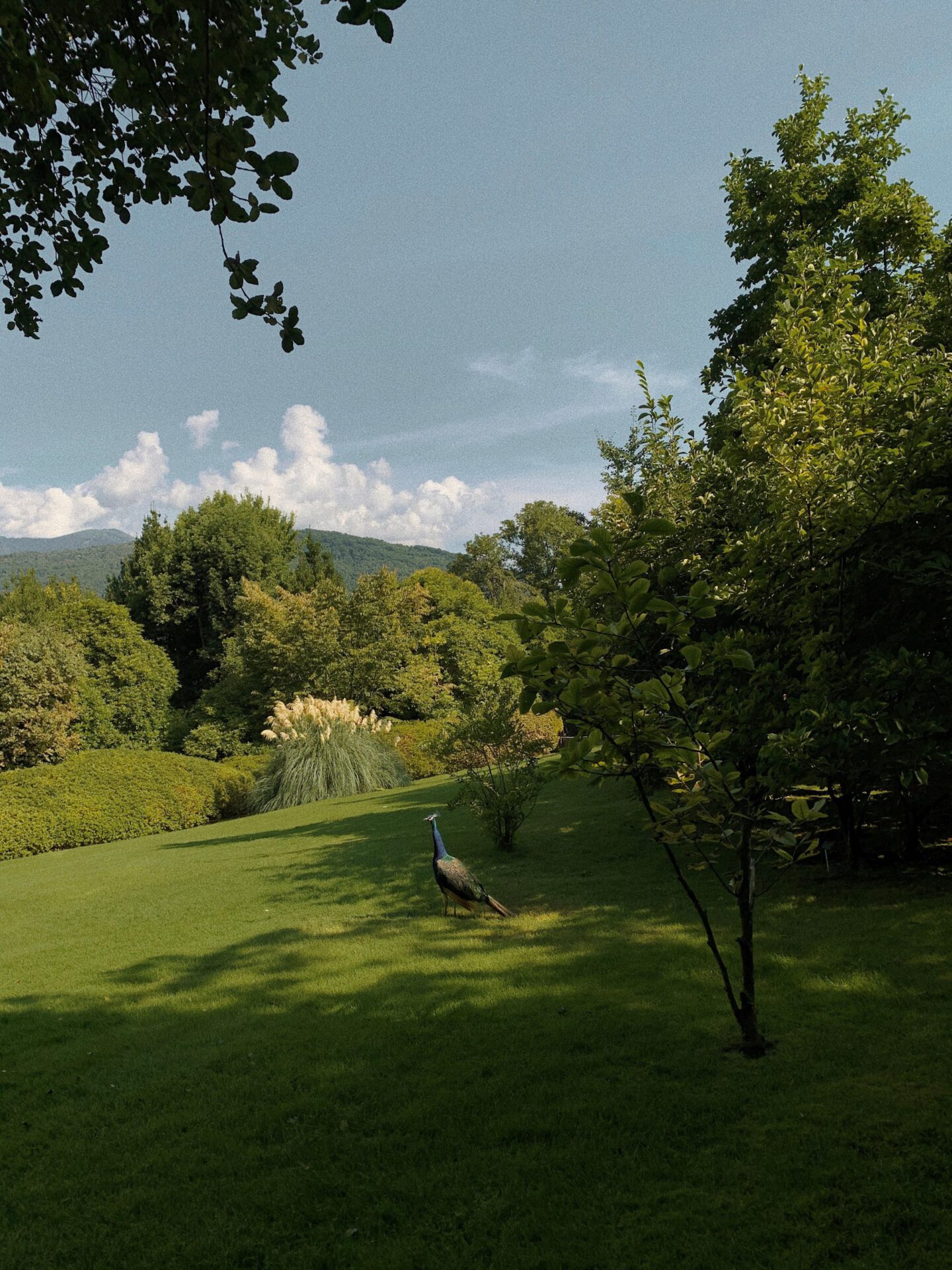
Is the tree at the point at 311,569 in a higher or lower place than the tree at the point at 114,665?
higher

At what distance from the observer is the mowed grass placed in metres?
2.38

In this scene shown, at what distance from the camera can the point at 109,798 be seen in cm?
1530

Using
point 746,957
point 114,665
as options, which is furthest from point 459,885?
point 114,665

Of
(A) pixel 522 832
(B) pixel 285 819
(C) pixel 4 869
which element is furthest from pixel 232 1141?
(C) pixel 4 869

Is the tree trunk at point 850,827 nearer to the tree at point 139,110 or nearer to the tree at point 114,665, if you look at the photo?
the tree at point 139,110

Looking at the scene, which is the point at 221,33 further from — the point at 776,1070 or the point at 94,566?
the point at 94,566

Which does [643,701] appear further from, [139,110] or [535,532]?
[535,532]

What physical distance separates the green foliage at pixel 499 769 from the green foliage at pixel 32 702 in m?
13.0

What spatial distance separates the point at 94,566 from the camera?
486 ft

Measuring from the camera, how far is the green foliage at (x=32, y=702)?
56.3ft

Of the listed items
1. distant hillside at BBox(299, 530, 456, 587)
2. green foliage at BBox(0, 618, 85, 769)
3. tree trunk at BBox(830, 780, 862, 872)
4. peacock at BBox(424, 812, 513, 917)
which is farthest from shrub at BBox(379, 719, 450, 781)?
distant hillside at BBox(299, 530, 456, 587)

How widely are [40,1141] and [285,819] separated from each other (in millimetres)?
10110

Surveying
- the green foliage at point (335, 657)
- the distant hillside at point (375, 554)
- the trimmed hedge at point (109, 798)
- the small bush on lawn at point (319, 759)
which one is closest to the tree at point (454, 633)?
the green foliage at point (335, 657)

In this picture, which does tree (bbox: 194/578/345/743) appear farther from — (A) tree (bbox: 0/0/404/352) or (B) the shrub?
(A) tree (bbox: 0/0/404/352)
